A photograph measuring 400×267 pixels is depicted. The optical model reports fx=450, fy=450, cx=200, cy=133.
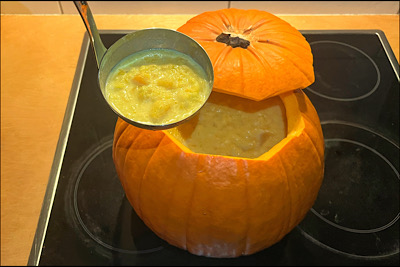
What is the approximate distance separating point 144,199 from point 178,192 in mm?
63

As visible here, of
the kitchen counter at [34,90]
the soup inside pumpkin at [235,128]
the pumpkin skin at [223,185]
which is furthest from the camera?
the kitchen counter at [34,90]

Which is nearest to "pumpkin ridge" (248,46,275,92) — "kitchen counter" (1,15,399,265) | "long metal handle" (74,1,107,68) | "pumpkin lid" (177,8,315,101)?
"pumpkin lid" (177,8,315,101)

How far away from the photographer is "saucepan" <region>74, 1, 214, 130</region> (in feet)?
1.94

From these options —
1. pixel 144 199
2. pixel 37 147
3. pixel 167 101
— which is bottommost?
pixel 37 147

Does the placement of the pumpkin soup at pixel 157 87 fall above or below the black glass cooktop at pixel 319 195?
above

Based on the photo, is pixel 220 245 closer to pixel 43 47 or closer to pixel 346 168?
pixel 346 168

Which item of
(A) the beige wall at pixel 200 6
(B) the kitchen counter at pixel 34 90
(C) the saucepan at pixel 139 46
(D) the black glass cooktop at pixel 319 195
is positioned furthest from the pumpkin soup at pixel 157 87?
(A) the beige wall at pixel 200 6

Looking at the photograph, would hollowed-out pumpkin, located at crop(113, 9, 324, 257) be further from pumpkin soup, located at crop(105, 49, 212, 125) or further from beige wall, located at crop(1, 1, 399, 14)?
beige wall, located at crop(1, 1, 399, 14)

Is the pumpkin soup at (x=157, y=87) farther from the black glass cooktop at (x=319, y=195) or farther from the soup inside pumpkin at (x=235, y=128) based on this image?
the black glass cooktop at (x=319, y=195)

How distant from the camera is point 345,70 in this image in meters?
0.97

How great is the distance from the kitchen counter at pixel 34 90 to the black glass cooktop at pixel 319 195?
74mm

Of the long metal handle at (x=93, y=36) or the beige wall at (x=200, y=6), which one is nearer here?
the long metal handle at (x=93, y=36)

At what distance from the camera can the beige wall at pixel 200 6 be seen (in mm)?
1454

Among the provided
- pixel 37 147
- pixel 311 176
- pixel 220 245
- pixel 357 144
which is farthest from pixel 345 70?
pixel 37 147
